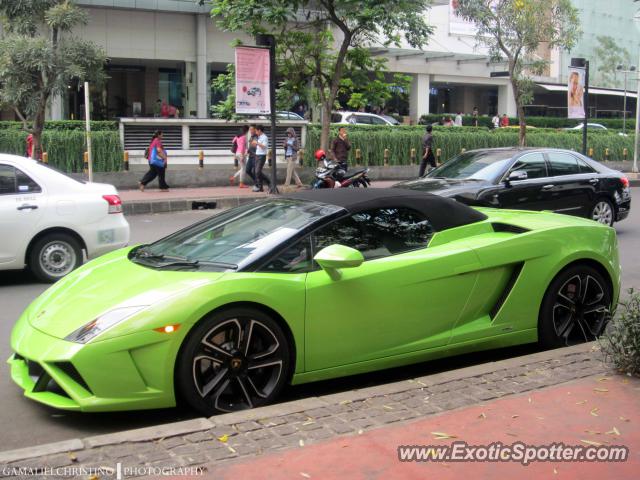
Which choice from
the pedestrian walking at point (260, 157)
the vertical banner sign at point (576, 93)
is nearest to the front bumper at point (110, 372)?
the pedestrian walking at point (260, 157)

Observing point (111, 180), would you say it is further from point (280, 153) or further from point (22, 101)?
point (280, 153)

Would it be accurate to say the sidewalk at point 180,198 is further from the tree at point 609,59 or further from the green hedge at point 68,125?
the tree at point 609,59

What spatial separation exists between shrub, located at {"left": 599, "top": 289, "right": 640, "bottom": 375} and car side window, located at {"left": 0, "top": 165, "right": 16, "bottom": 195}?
6.74 m

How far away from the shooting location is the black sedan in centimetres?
1104

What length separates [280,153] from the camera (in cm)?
2233

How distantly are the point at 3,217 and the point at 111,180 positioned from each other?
442 inches

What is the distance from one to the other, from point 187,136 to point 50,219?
12.6 metres

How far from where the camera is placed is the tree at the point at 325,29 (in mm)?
17625

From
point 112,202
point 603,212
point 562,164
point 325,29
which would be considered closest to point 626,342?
point 112,202

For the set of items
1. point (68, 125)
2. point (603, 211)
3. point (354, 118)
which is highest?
point (354, 118)

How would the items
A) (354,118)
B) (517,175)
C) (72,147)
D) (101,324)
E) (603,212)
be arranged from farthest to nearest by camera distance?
(354,118) < (72,147) < (603,212) < (517,175) < (101,324)

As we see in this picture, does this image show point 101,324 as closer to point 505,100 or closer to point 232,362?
point 232,362

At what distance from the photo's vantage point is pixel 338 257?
15.3ft

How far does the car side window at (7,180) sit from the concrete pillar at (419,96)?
1271 inches
